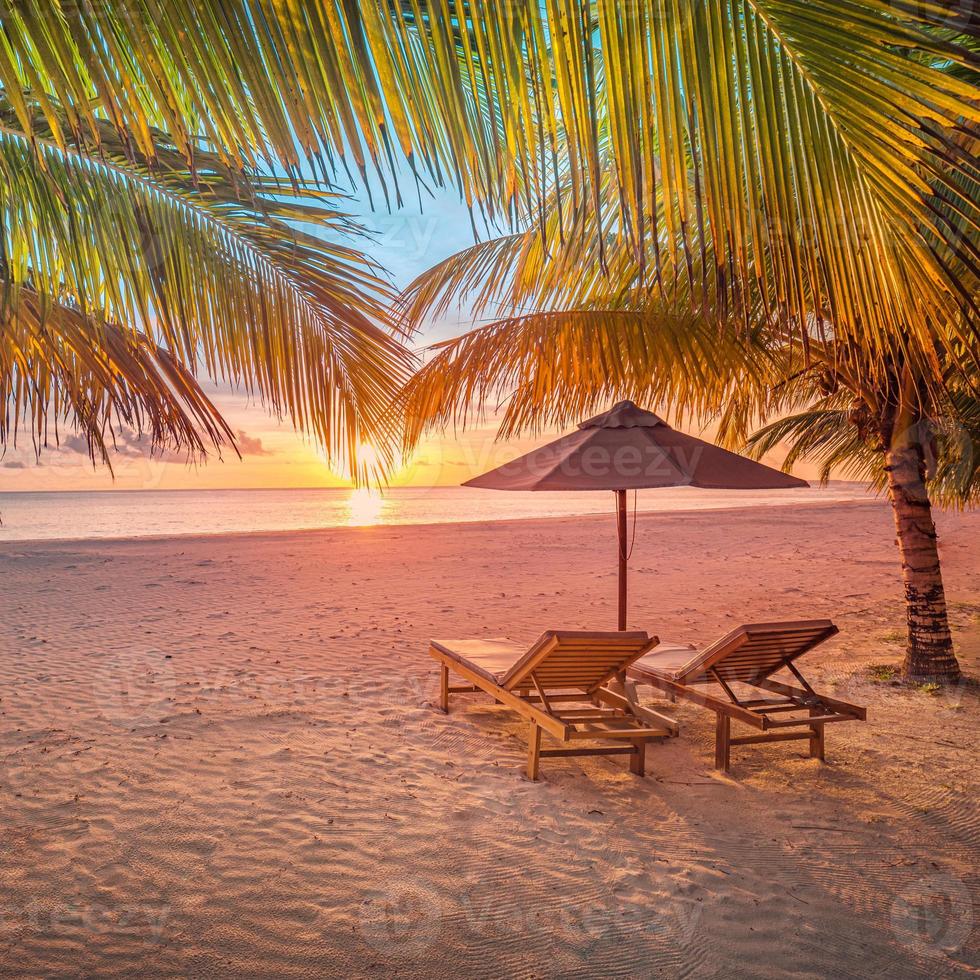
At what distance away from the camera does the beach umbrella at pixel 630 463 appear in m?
4.89

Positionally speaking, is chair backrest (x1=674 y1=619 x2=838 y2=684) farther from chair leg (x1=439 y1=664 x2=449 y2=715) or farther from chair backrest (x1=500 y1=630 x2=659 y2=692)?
chair leg (x1=439 y1=664 x2=449 y2=715)

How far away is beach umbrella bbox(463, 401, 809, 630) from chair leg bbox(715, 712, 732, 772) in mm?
1424

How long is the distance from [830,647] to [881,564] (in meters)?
7.69

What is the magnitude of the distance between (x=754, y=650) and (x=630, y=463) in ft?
4.68

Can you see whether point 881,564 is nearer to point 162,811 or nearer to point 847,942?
point 847,942

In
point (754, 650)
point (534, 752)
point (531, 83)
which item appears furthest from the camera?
point (754, 650)

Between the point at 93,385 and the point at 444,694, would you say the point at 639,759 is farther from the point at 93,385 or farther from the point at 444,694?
the point at 93,385

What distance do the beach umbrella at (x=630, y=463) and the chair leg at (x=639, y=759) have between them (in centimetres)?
155

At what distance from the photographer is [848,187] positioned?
4.59 ft

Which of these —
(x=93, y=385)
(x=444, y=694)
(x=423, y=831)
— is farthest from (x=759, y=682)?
(x=93, y=385)

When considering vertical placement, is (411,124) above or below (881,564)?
above

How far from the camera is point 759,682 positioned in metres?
4.80

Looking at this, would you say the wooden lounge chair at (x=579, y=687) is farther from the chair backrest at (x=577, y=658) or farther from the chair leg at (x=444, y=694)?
the chair leg at (x=444, y=694)

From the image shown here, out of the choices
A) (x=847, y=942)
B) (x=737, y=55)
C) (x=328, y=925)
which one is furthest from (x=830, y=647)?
(x=737, y=55)
